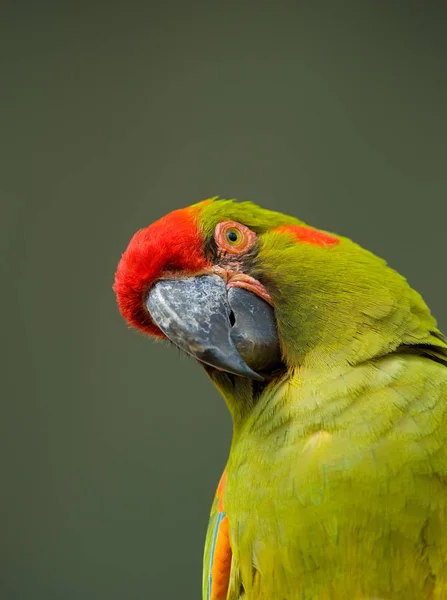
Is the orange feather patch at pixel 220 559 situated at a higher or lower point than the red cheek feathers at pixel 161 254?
lower

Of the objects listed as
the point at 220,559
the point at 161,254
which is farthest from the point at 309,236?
the point at 220,559

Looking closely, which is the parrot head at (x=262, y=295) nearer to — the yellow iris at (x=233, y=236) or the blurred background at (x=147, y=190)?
the yellow iris at (x=233, y=236)

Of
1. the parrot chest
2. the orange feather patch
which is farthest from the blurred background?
the parrot chest

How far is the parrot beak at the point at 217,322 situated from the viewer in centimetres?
95

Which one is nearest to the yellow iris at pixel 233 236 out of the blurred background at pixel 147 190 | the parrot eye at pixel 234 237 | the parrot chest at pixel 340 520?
the parrot eye at pixel 234 237

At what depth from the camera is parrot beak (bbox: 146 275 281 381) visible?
0.95m

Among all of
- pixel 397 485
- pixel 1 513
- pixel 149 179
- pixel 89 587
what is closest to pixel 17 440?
pixel 1 513

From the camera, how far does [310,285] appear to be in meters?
1.00

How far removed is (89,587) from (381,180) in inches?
73.2

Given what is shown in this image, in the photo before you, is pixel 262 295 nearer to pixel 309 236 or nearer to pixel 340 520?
pixel 309 236

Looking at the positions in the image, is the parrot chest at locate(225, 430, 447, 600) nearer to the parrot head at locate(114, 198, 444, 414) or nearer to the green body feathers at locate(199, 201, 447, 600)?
the green body feathers at locate(199, 201, 447, 600)

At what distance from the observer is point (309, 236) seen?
107cm

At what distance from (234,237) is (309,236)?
0.40ft

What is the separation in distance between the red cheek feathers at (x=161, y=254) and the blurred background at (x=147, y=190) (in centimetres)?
145
